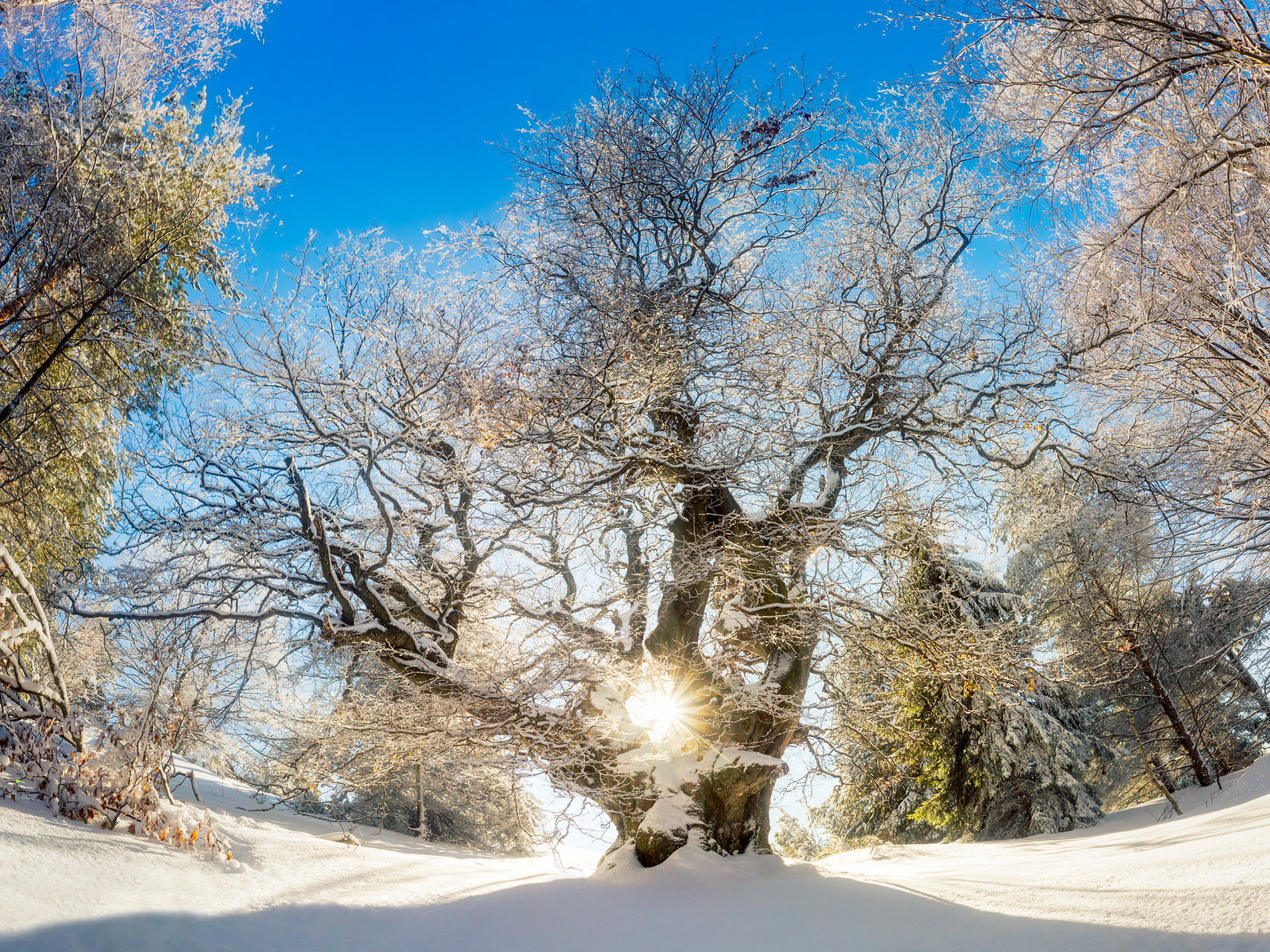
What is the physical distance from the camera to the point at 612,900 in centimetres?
→ 548

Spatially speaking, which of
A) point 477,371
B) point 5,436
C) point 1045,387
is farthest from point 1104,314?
point 5,436

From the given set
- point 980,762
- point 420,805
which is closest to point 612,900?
point 420,805

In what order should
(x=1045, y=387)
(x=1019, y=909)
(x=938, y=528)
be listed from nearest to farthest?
(x=1019, y=909), (x=938, y=528), (x=1045, y=387)

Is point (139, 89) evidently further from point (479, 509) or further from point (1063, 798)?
point (1063, 798)

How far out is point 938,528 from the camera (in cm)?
709

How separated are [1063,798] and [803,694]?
8608 mm

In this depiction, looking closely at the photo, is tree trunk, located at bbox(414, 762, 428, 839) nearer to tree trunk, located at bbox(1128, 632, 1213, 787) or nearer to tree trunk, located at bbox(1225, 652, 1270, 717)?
tree trunk, located at bbox(1128, 632, 1213, 787)

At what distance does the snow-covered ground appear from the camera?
131 inches

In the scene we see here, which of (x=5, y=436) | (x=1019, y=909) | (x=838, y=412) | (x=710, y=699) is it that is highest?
(x=838, y=412)

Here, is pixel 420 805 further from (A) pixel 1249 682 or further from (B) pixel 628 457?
(A) pixel 1249 682

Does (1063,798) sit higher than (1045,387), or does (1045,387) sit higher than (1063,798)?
(1045,387)

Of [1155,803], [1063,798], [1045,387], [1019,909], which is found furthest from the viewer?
[1155,803]

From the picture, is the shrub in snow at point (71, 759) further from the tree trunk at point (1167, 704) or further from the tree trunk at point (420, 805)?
the tree trunk at point (1167, 704)

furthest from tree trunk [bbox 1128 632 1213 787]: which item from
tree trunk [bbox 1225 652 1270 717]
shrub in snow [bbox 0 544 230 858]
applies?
shrub in snow [bbox 0 544 230 858]
